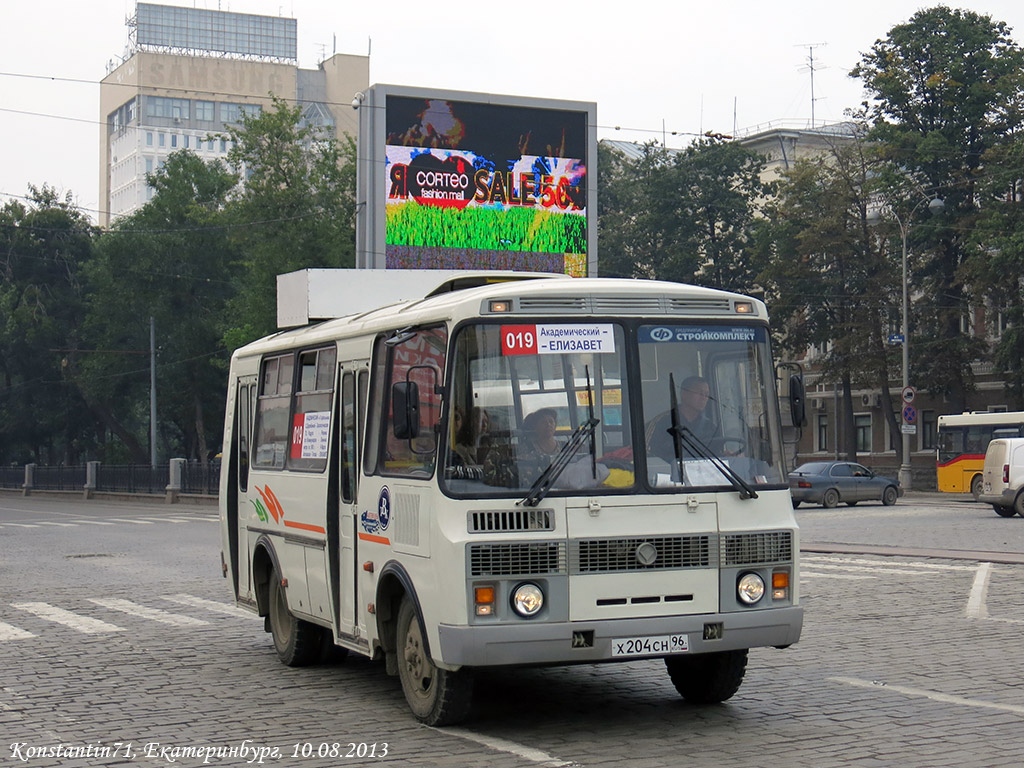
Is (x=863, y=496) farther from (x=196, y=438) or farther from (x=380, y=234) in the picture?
(x=196, y=438)

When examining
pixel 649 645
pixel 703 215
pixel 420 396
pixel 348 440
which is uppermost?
pixel 703 215

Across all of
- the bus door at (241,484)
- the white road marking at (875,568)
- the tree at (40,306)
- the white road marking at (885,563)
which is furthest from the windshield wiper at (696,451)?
the tree at (40,306)

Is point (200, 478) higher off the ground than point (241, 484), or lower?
lower

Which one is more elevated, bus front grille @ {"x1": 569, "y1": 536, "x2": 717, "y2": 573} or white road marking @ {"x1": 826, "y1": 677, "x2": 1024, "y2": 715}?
bus front grille @ {"x1": 569, "y1": 536, "x2": 717, "y2": 573}

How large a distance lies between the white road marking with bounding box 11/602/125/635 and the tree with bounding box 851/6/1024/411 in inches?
1770

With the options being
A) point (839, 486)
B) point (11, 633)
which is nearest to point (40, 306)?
point (839, 486)

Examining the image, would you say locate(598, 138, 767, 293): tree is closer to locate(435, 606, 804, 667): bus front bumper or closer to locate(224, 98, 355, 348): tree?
locate(224, 98, 355, 348): tree

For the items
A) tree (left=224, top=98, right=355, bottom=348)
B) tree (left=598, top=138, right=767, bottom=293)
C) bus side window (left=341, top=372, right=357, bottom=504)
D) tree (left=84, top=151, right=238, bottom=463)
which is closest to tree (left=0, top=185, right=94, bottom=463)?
tree (left=84, top=151, right=238, bottom=463)

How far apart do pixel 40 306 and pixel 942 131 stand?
47603 millimetres

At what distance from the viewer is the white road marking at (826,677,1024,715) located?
28.5ft

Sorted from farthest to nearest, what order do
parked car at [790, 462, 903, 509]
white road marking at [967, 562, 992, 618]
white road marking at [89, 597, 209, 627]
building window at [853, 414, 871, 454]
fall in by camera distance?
1. building window at [853, 414, 871, 454]
2. parked car at [790, 462, 903, 509]
3. white road marking at [89, 597, 209, 627]
4. white road marking at [967, 562, 992, 618]

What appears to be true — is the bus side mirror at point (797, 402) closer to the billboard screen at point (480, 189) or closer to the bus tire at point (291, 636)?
the bus tire at point (291, 636)

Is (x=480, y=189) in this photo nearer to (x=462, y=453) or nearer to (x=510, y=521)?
(x=462, y=453)

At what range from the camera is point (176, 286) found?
71438 millimetres
